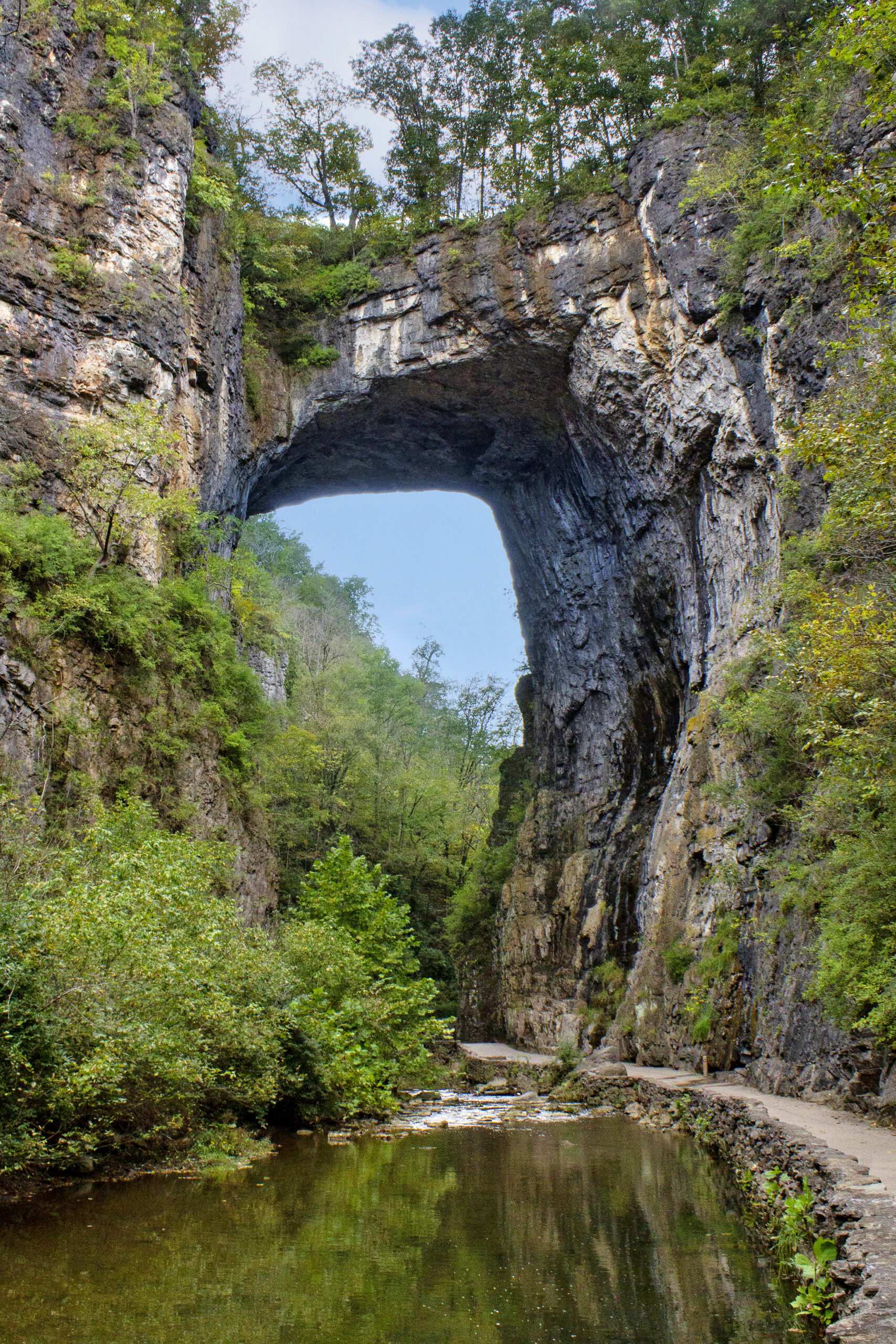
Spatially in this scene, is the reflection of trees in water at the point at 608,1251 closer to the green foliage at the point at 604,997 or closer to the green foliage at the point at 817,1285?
the green foliage at the point at 817,1285

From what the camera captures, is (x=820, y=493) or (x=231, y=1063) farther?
(x=820, y=493)

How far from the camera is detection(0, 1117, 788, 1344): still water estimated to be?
15.2 ft

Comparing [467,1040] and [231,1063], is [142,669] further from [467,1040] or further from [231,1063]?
[467,1040]

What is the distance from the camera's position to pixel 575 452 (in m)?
27.3

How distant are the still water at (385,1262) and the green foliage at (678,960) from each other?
996cm

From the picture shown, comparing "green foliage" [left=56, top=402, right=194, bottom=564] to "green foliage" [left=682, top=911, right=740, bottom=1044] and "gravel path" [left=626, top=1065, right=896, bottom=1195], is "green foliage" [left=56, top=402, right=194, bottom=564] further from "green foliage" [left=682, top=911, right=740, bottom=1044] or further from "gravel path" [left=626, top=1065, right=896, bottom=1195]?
"green foliage" [left=682, top=911, right=740, bottom=1044]

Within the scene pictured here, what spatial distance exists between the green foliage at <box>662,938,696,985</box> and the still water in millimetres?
9958

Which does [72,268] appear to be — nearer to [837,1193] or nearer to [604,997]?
[837,1193]

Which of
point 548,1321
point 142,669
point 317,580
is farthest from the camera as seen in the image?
point 317,580

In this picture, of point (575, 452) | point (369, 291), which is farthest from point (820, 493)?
point (369, 291)

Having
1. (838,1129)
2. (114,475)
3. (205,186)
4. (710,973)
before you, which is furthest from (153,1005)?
(205,186)

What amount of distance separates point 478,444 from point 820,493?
1564cm

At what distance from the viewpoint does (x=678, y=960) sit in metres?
18.8

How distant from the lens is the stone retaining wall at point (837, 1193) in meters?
3.93
